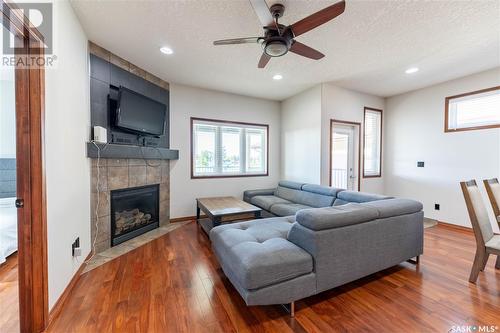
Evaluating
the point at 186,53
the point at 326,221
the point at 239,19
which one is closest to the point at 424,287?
the point at 326,221

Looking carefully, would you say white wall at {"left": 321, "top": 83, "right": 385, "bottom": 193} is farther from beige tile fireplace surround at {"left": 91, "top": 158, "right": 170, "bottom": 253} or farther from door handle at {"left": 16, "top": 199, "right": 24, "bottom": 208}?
door handle at {"left": 16, "top": 199, "right": 24, "bottom": 208}

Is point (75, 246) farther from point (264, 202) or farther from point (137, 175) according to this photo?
point (264, 202)

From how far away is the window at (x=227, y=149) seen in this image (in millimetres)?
4461

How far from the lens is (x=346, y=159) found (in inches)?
180

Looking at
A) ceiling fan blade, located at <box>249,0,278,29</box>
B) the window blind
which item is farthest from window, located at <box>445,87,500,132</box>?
ceiling fan blade, located at <box>249,0,278,29</box>

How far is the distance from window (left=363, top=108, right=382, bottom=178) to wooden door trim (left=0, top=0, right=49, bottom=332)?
516 centimetres

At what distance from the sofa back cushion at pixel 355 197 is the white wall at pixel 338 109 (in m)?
0.82

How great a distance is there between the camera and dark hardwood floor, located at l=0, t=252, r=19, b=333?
1.57 metres

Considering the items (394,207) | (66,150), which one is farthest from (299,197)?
(66,150)

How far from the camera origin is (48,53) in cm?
168

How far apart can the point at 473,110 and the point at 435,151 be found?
85 cm

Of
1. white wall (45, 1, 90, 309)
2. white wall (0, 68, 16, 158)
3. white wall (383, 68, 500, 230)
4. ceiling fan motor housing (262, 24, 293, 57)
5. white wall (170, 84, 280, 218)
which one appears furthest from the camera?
white wall (170, 84, 280, 218)

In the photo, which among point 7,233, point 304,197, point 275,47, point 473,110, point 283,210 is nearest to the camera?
point 275,47

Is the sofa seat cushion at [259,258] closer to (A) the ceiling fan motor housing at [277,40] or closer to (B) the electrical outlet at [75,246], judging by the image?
(B) the electrical outlet at [75,246]
